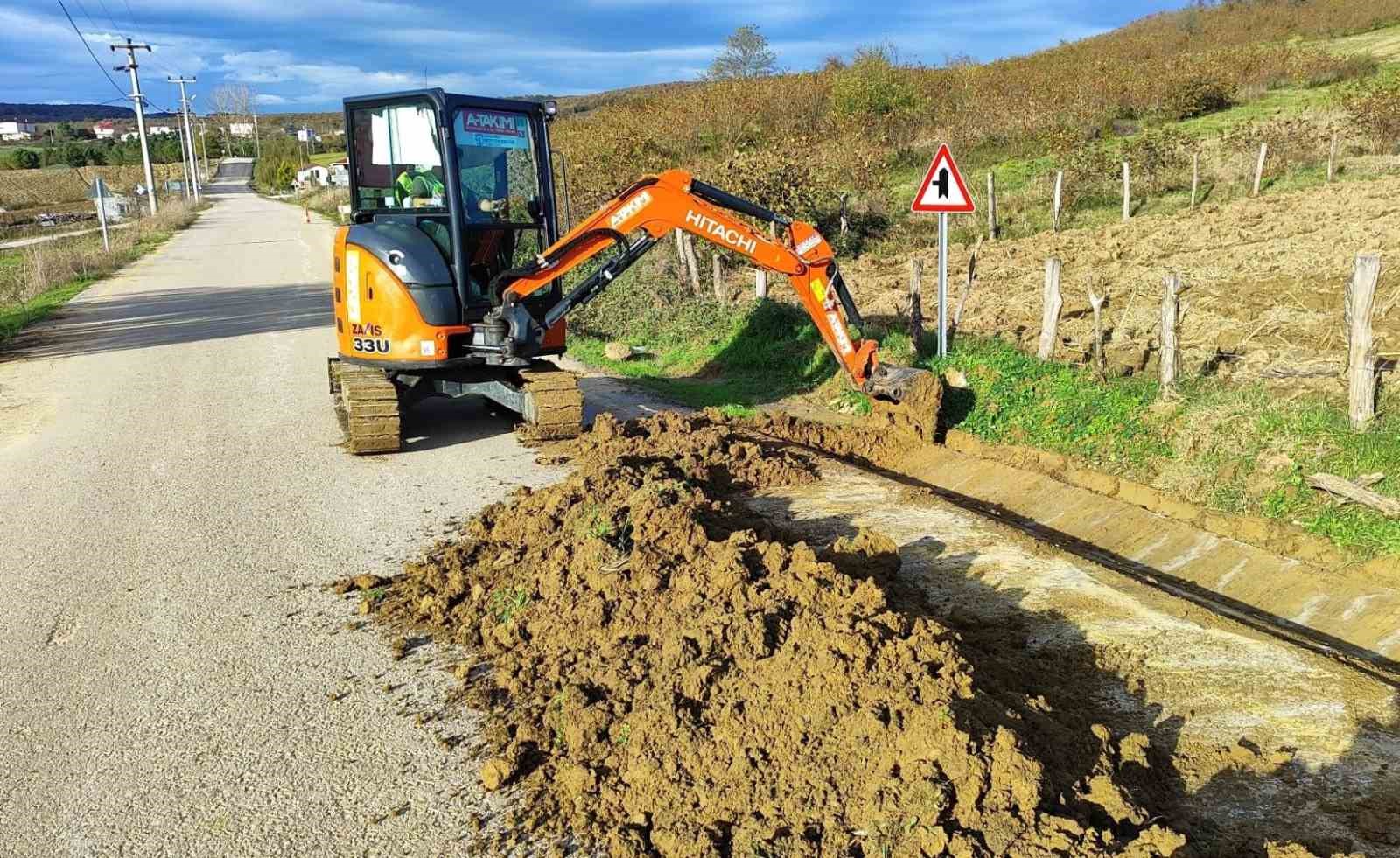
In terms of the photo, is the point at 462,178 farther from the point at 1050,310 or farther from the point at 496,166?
the point at 1050,310

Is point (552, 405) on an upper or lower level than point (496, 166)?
lower

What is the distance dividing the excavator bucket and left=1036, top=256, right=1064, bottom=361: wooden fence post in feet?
4.19

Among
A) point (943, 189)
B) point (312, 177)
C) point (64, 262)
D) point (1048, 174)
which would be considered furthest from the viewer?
point (312, 177)

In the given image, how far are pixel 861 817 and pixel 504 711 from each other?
1.88m

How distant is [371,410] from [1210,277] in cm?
1076

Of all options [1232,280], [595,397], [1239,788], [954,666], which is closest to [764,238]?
[595,397]

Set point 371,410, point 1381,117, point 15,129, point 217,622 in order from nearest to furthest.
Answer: point 217,622 → point 371,410 → point 1381,117 → point 15,129

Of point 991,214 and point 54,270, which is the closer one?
point 991,214

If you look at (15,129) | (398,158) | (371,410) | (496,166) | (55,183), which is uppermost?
(15,129)

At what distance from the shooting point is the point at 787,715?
162 inches

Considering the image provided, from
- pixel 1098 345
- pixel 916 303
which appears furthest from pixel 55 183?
pixel 1098 345

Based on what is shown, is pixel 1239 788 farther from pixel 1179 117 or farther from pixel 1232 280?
pixel 1179 117

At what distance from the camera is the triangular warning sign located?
9602 millimetres

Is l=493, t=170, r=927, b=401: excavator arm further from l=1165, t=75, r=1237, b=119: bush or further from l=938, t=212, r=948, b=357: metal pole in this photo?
A: l=1165, t=75, r=1237, b=119: bush
